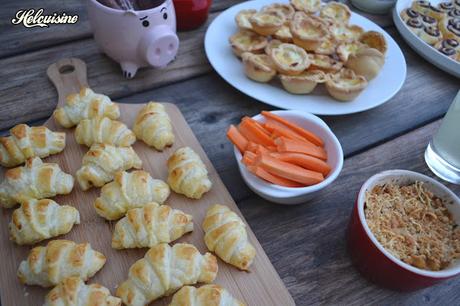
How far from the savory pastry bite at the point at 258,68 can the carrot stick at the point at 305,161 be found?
45 centimetres

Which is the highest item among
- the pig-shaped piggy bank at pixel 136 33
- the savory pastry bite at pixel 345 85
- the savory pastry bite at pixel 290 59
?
the pig-shaped piggy bank at pixel 136 33

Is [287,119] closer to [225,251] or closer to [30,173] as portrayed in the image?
[225,251]

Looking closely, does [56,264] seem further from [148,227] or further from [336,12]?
[336,12]

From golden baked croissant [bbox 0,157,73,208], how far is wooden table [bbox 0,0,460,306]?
0.35m

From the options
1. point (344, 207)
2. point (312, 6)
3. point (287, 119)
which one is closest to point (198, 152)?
point (287, 119)

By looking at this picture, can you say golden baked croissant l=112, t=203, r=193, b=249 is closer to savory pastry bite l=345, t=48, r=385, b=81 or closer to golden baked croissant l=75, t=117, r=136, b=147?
golden baked croissant l=75, t=117, r=136, b=147

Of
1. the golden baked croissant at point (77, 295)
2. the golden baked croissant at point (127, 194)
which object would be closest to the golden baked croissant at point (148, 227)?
the golden baked croissant at point (127, 194)

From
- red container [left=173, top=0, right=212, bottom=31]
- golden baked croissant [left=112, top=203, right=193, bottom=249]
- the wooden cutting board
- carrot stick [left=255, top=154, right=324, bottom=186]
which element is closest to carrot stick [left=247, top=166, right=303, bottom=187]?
carrot stick [left=255, top=154, right=324, bottom=186]

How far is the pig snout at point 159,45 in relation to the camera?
152 centimetres

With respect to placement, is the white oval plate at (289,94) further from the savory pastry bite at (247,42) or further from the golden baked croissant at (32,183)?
the golden baked croissant at (32,183)

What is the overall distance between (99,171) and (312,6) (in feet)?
4.39

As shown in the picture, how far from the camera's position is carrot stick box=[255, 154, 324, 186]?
48.1 inches

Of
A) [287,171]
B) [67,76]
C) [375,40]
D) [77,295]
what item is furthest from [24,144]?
[375,40]

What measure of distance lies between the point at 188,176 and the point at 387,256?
580mm
